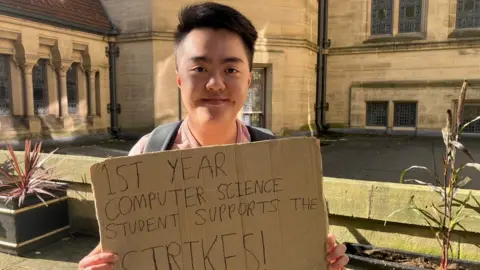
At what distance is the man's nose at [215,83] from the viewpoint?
1.26m

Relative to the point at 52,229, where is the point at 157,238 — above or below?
above

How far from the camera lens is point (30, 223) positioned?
3.51 m

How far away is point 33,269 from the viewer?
3.15 m

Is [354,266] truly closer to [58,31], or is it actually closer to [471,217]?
[471,217]

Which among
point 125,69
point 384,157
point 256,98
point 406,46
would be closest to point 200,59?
point 384,157

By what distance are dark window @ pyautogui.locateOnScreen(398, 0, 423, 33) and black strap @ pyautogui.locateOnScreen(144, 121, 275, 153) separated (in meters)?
12.8

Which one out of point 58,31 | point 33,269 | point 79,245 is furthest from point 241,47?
point 58,31

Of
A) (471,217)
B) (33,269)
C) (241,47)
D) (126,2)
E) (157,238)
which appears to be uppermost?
(126,2)

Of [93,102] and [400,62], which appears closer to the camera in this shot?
[93,102]

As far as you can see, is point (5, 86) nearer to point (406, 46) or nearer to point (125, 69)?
point (125, 69)

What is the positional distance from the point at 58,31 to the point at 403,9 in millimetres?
11109

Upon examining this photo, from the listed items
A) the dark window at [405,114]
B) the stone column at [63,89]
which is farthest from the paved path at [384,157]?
the stone column at [63,89]

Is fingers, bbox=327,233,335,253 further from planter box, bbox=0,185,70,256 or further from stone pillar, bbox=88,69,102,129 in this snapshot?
stone pillar, bbox=88,69,102,129

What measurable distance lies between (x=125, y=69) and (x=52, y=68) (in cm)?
201
